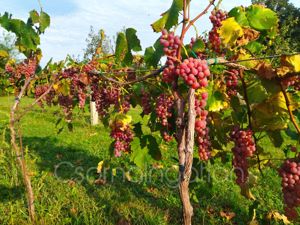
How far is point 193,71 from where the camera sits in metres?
1.60

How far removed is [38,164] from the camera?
5.93 m

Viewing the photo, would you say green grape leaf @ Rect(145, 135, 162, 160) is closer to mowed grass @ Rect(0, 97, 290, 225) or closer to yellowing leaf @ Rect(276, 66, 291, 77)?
mowed grass @ Rect(0, 97, 290, 225)

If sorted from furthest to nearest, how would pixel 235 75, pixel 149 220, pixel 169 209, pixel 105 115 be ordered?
pixel 169 209
pixel 149 220
pixel 105 115
pixel 235 75

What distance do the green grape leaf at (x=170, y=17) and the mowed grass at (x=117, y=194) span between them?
43.2 inches

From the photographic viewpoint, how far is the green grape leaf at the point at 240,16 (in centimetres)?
221

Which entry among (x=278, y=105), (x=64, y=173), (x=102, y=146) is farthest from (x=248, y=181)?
(x=102, y=146)

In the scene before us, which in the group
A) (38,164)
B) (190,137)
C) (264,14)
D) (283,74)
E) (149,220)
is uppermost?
(264,14)

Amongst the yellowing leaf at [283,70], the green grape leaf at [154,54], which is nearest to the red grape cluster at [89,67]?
the green grape leaf at [154,54]

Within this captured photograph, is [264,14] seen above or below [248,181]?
above

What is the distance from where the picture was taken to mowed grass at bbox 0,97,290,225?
385 centimetres

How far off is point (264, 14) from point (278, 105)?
589 mm

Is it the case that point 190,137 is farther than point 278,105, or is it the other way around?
point 278,105

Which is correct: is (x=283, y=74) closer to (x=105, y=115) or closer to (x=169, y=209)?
(x=105, y=115)

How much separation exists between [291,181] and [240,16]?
3.23 feet
